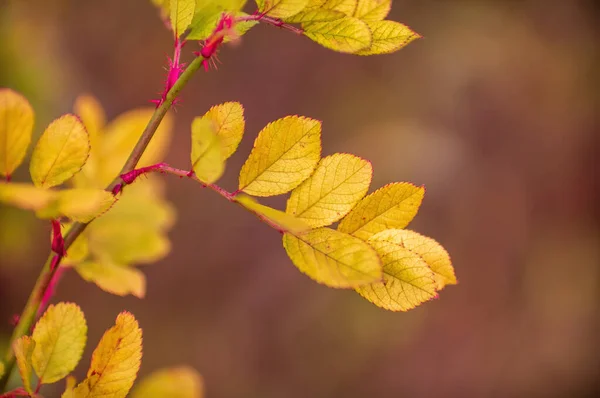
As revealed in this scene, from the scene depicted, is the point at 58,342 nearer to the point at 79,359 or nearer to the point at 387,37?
the point at 79,359

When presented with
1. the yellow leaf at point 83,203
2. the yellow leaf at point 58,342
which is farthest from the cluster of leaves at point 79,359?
the yellow leaf at point 83,203

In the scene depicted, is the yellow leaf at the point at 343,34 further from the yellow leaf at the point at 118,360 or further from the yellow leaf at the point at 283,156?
the yellow leaf at the point at 118,360

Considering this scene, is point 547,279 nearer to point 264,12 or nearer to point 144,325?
point 144,325

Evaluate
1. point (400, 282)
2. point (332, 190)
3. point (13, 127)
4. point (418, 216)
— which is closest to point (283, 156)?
point (332, 190)

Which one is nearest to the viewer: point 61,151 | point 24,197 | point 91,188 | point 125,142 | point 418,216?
point 24,197

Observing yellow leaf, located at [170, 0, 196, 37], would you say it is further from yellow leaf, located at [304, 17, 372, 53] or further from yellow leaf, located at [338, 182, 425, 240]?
yellow leaf, located at [338, 182, 425, 240]

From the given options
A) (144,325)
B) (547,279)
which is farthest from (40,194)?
(547,279)
